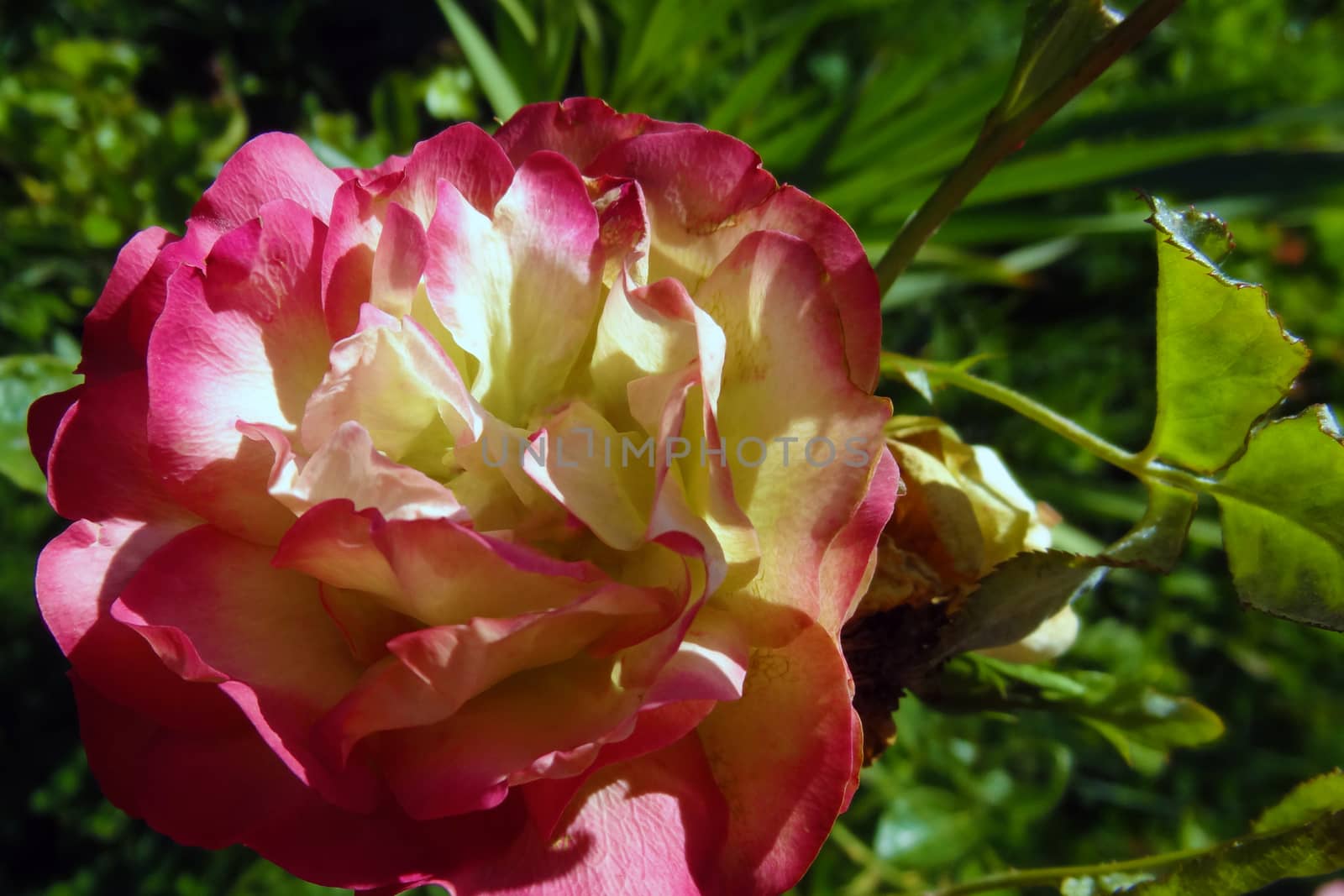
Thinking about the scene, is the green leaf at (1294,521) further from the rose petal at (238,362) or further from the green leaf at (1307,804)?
the rose petal at (238,362)

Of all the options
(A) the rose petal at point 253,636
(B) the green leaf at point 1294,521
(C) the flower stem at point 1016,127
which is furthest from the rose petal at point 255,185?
(B) the green leaf at point 1294,521

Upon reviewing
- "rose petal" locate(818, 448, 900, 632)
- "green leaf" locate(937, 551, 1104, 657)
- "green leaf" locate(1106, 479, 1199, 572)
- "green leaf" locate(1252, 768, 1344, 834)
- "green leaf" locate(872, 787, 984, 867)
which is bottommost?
"green leaf" locate(872, 787, 984, 867)

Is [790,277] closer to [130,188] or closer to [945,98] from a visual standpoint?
[945,98]

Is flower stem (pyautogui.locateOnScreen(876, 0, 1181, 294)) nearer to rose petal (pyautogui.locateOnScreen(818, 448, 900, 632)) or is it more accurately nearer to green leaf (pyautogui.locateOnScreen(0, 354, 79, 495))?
rose petal (pyautogui.locateOnScreen(818, 448, 900, 632))

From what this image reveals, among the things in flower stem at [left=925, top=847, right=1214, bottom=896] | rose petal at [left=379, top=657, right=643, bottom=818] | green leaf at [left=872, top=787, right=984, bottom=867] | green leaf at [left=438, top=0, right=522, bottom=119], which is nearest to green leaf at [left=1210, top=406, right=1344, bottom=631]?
flower stem at [left=925, top=847, right=1214, bottom=896]

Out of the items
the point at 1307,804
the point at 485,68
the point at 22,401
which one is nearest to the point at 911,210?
the point at 485,68
